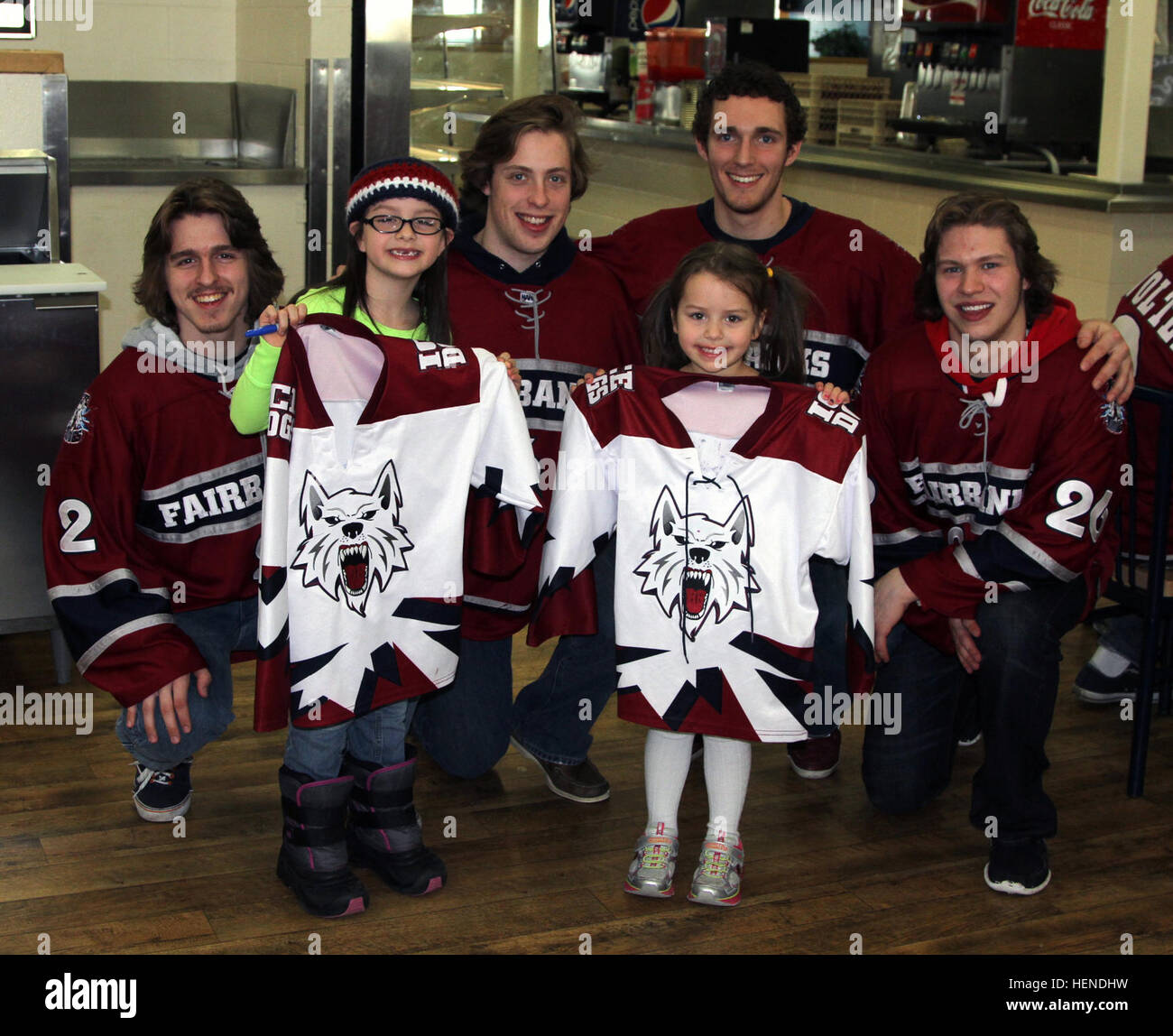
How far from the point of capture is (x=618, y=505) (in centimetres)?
261

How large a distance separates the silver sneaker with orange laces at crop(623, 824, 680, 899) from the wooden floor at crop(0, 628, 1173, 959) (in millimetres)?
22

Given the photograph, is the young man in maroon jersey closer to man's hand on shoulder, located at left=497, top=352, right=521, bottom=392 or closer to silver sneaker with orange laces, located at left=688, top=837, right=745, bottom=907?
man's hand on shoulder, located at left=497, top=352, right=521, bottom=392

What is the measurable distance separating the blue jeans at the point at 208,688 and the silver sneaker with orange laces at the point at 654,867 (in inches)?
32.7

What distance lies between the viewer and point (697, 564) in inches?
99.7

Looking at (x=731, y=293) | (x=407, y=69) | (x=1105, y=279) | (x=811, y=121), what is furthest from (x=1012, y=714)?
(x=811, y=121)

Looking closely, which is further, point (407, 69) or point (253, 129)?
point (253, 129)

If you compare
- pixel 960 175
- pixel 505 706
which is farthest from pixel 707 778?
pixel 960 175

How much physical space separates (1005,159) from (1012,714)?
3.67m

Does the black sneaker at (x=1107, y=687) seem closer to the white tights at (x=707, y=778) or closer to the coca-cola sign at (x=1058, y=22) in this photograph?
the white tights at (x=707, y=778)

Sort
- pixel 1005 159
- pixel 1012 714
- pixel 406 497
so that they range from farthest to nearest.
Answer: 1. pixel 1005 159
2. pixel 1012 714
3. pixel 406 497

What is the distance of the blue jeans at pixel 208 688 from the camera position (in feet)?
9.03

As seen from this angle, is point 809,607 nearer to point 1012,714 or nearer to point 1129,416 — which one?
point 1012,714

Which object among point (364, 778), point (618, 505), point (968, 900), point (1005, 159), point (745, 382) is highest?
point (1005, 159)

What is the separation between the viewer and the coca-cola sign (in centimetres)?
571
